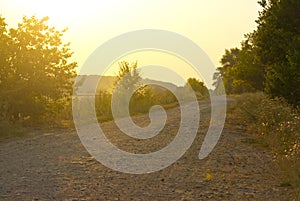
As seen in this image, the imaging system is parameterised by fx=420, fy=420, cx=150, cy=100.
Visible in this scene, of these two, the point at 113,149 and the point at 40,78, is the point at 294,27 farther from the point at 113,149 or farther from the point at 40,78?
the point at 40,78

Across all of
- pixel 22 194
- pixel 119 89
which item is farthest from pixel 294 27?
pixel 119 89

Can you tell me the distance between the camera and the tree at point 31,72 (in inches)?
703

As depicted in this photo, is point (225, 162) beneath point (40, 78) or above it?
beneath

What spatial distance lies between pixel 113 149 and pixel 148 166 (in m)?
2.41

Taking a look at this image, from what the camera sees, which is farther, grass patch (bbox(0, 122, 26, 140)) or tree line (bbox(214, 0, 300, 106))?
grass patch (bbox(0, 122, 26, 140))

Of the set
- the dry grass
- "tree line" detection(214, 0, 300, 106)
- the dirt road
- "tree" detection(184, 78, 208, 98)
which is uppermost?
"tree" detection(184, 78, 208, 98)

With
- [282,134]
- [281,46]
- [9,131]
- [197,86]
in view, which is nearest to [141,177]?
[282,134]

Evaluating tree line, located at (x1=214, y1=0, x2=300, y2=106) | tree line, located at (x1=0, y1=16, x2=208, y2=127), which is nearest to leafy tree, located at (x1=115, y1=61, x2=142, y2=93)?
tree line, located at (x1=0, y1=16, x2=208, y2=127)

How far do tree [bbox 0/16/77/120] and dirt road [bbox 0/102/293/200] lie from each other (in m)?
6.26

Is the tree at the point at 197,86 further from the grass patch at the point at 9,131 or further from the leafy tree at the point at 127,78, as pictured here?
the grass patch at the point at 9,131

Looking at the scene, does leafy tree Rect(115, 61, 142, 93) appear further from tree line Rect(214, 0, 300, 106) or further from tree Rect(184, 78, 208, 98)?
tree Rect(184, 78, 208, 98)

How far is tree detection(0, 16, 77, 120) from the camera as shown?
1786 centimetres

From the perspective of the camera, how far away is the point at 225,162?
9.31 meters

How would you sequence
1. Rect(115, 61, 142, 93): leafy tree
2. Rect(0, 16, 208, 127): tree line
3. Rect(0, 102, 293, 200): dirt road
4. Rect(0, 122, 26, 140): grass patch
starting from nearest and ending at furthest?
Rect(0, 102, 293, 200): dirt road → Rect(0, 122, 26, 140): grass patch → Rect(0, 16, 208, 127): tree line → Rect(115, 61, 142, 93): leafy tree
